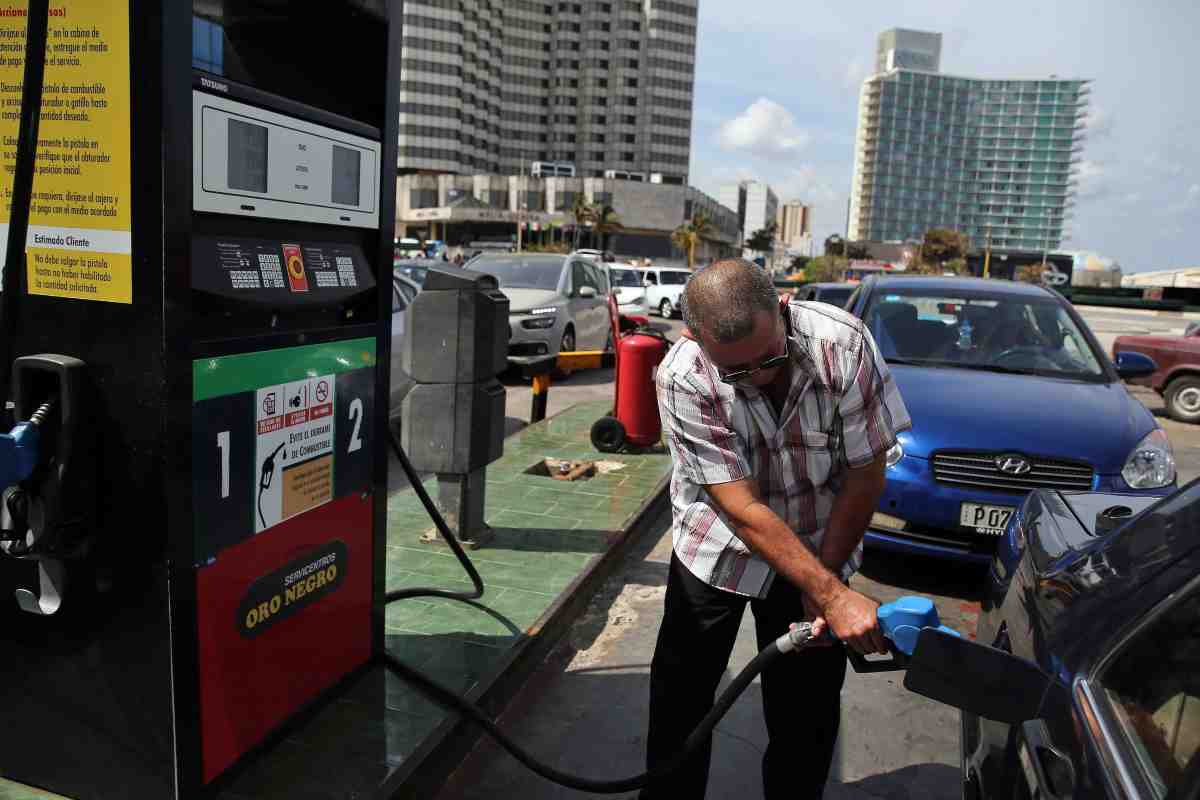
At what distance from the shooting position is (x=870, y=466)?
239cm

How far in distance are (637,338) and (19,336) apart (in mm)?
5623

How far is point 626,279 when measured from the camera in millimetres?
28297

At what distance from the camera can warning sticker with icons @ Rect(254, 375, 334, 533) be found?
2.70m

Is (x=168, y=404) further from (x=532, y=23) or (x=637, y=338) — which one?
(x=532, y=23)

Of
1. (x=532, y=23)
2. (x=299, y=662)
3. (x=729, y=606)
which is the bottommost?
(x=299, y=662)

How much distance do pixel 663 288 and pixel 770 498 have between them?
1105 inches

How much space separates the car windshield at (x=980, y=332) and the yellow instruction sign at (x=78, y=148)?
4.73m

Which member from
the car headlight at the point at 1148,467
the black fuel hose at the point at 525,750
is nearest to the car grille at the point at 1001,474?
the car headlight at the point at 1148,467

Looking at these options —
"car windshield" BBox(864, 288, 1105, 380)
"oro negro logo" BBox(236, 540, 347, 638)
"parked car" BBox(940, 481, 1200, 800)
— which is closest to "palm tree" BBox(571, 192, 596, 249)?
"car windshield" BBox(864, 288, 1105, 380)

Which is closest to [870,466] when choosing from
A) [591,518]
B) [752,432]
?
[752,432]

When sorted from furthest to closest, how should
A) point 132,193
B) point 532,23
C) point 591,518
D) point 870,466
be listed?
point 532,23, point 591,518, point 870,466, point 132,193

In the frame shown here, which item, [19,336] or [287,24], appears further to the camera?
[287,24]

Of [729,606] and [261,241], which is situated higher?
[261,241]

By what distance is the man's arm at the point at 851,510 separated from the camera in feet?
7.85
